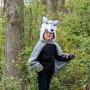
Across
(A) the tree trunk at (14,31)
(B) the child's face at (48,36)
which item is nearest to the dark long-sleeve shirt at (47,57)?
(B) the child's face at (48,36)

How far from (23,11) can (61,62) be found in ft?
7.58

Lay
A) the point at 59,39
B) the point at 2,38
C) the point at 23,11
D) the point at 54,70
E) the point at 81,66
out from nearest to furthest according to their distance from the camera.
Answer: the point at 54,70
the point at 81,66
the point at 59,39
the point at 23,11
the point at 2,38

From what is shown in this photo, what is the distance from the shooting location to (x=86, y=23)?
758cm

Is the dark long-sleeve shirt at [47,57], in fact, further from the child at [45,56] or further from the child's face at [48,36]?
the child's face at [48,36]

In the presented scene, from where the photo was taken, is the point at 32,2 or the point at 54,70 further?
the point at 32,2

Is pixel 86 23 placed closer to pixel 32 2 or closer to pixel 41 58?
pixel 32 2

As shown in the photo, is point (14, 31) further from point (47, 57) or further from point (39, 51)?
point (47, 57)

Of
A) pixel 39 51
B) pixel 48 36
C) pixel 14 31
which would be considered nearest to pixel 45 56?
pixel 39 51

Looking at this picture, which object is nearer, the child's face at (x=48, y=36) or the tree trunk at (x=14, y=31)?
the child's face at (x=48, y=36)

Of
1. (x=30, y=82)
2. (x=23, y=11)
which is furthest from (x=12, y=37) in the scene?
(x=30, y=82)

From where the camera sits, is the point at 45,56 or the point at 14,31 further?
the point at 14,31

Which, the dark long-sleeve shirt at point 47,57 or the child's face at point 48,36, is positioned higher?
the child's face at point 48,36

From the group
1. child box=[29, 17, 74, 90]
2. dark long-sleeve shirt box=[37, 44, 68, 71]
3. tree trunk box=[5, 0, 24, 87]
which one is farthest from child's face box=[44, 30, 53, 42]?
tree trunk box=[5, 0, 24, 87]

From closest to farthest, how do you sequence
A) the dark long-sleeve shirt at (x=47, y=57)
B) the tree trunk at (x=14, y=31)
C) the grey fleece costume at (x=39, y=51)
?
the grey fleece costume at (x=39, y=51), the dark long-sleeve shirt at (x=47, y=57), the tree trunk at (x=14, y=31)
